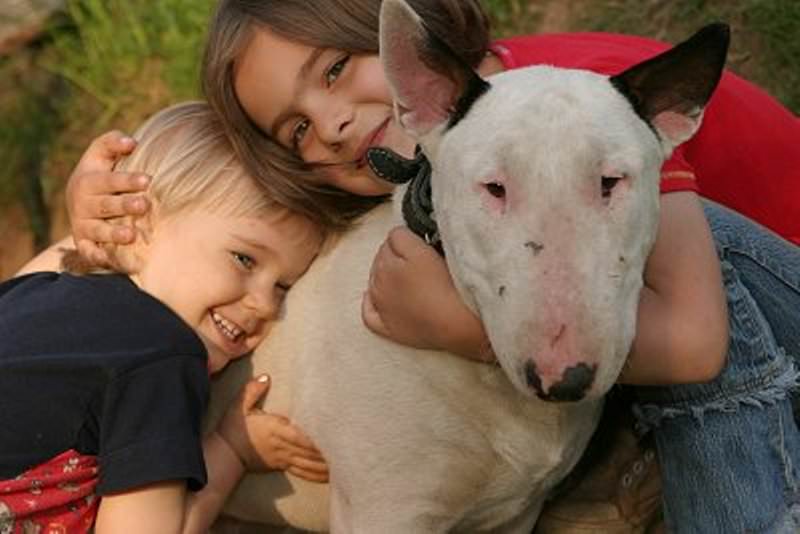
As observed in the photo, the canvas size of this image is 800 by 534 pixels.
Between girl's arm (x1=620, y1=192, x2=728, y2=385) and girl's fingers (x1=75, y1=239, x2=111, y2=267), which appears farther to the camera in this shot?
girl's fingers (x1=75, y1=239, x2=111, y2=267)

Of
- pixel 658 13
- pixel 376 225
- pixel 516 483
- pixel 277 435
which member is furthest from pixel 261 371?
pixel 658 13

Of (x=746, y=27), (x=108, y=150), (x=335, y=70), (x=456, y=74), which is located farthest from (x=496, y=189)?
(x=746, y=27)

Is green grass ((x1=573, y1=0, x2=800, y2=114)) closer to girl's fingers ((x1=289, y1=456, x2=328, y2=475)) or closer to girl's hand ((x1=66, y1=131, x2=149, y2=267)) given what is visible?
girl's hand ((x1=66, y1=131, x2=149, y2=267))

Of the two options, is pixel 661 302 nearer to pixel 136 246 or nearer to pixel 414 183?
pixel 414 183

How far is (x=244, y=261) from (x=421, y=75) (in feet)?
2.47

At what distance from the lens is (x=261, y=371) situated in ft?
8.60

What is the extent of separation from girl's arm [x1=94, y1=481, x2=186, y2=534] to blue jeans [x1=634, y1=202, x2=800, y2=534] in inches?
35.5

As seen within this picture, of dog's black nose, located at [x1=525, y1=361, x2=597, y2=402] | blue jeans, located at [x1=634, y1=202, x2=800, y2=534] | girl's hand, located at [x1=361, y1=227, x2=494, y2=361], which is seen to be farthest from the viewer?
blue jeans, located at [x1=634, y1=202, x2=800, y2=534]

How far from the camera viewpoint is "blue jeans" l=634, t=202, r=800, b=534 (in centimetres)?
250

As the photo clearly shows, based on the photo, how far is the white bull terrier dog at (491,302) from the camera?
Answer: 1792mm

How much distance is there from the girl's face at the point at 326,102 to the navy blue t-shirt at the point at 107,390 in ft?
1.63

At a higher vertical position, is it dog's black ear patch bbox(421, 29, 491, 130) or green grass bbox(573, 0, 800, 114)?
dog's black ear patch bbox(421, 29, 491, 130)

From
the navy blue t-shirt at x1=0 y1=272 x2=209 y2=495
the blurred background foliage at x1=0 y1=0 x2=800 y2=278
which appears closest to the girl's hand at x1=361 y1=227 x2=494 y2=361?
the navy blue t-shirt at x1=0 y1=272 x2=209 y2=495

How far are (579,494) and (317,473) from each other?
60cm
